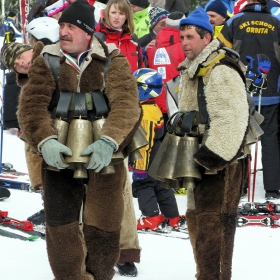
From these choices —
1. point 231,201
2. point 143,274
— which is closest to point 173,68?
point 143,274

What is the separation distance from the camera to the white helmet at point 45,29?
Result: 19.9ft

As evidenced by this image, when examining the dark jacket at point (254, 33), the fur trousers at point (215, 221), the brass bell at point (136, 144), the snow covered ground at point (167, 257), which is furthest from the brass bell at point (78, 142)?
the dark jacket at point (254, 33)

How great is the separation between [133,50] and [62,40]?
3.28 meters

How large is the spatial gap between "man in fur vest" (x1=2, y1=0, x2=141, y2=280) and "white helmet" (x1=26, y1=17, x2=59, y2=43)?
1.24m

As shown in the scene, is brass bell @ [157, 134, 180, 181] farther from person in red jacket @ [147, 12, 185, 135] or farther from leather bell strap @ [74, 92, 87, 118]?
person in red jacket @ [147, 12, 185, 135]

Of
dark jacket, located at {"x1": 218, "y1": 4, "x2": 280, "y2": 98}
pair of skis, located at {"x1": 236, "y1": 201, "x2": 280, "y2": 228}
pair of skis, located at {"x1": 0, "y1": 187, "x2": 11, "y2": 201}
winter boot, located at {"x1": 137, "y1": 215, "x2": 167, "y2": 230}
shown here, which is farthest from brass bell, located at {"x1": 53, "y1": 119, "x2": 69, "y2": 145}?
dark jacket, located at {"x1": 218, "y1": 4, "x2": 280, "y2": 98}

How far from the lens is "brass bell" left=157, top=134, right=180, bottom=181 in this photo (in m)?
4.97

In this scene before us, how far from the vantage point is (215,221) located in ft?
16.2

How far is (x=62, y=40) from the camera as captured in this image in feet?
15.8

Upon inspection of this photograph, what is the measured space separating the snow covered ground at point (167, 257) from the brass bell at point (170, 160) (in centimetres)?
121

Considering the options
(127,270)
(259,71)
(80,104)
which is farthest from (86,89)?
(259,71)

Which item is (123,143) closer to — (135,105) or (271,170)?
(135,105)

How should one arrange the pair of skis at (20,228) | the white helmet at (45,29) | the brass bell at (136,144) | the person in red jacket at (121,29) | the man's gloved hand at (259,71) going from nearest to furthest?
the brass bell at (136,144) < the white helmet at (45,29) < the pair of skis at (20,228) < the person in red jacket at (121,29) < the man's gloved hand at (259,71)

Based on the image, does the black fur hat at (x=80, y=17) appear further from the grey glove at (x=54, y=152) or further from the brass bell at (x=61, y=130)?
the grey glove at (x=54, y=152)
